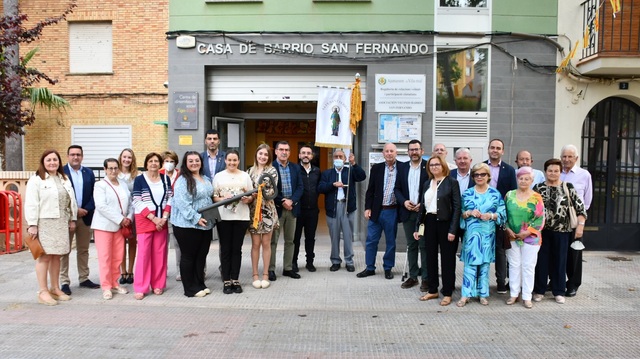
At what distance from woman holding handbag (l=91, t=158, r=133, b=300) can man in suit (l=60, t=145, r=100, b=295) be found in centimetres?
46

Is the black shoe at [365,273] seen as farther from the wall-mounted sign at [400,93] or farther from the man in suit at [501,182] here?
the wall-mounted sign at [400,93]

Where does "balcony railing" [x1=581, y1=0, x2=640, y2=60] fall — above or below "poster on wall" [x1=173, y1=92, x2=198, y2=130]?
above

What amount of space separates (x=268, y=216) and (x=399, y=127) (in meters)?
3.62

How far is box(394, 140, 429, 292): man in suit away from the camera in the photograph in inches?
271

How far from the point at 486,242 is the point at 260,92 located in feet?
18.1

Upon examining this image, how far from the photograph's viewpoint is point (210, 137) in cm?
716

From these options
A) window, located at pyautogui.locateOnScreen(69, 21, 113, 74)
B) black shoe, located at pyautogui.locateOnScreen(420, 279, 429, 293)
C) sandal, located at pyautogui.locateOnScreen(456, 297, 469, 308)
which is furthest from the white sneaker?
window, located at pyautogui.locateOnScreen(69, 21, 113, 74)

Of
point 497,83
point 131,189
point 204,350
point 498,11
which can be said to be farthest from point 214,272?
point 498,11

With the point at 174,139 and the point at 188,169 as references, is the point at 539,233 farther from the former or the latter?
the point at 174,139

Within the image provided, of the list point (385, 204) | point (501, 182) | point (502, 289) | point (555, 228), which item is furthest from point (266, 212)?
point (555, 228)

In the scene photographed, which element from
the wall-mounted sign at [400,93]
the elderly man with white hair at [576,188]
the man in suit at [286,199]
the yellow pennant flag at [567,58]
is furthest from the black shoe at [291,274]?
the yellow pennant flag at [567,58]

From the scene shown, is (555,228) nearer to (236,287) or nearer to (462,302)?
(462,302)

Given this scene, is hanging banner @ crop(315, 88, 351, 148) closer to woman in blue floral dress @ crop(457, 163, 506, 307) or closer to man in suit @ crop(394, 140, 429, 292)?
man in suit @ crop(394, 140, 429, 292)

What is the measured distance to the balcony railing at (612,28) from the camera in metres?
8.72
